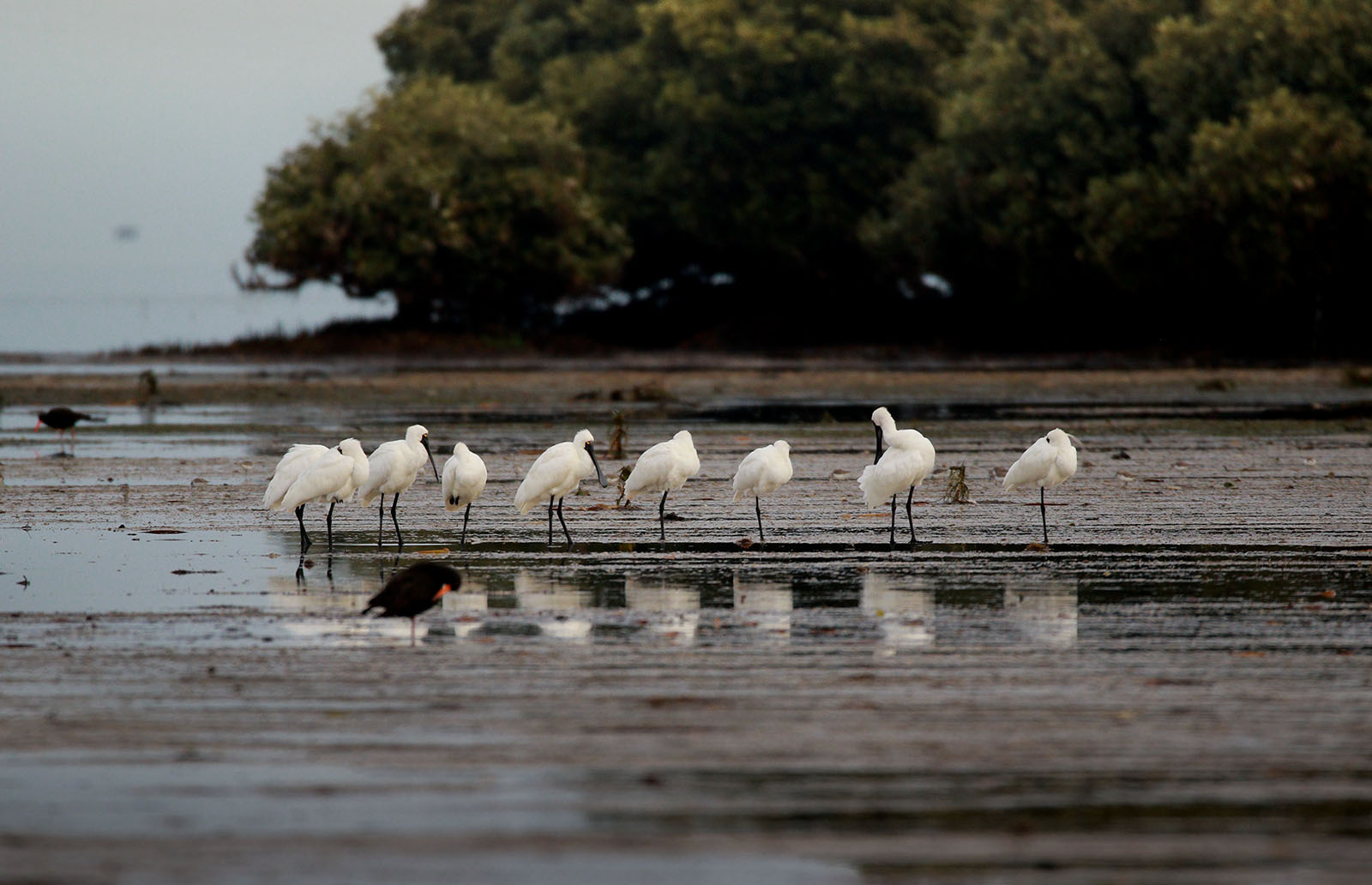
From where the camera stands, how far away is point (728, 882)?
5.68 metres

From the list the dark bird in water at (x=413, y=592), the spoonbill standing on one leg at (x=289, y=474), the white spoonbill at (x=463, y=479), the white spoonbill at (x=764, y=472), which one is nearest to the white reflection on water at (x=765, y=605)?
the dark bird in water at (x=413, y=592)

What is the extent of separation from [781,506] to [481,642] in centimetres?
748

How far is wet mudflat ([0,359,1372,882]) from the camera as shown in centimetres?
604

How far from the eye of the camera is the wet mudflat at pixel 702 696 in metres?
6.04

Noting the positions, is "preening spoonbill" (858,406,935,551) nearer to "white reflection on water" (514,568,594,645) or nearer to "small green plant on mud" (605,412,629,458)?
"white reflection on water" (514,568,594,645)

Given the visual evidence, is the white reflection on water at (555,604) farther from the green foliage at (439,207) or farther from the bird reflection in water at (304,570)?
the green foliage at (439,207)

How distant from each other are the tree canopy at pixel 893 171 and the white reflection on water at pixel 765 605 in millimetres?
36211

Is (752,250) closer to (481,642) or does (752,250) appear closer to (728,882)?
(481,642)

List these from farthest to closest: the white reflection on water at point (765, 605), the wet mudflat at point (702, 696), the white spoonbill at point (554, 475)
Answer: the white spoonbill at point (554, 475) → the white reflection on water at point (765, 605) → the wet mudflat at point (702, 696)

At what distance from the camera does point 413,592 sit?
9773mm

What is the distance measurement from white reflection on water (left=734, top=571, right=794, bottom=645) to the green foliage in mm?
44958

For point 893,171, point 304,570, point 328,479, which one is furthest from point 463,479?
point 893,171

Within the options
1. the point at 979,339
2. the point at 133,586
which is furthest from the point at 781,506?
the point at 979,339

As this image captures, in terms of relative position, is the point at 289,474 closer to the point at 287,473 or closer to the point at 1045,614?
the point at 287,473
